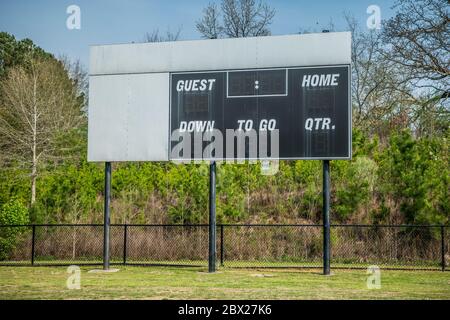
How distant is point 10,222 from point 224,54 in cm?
1075

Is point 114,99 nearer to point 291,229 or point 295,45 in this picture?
point 295,45

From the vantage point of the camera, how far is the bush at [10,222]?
22016mm

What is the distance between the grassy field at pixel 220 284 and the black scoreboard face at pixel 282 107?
9.56 ft

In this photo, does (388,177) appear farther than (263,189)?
No

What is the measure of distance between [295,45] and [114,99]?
473 cm

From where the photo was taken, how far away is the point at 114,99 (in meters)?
16.8

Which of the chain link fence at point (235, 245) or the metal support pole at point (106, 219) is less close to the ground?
the metal support pole at point (106, 219)

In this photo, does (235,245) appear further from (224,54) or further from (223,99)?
(224,54)

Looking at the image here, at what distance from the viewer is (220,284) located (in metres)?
13.7

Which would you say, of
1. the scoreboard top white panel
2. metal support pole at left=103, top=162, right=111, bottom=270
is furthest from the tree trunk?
the scoreboard top white panel

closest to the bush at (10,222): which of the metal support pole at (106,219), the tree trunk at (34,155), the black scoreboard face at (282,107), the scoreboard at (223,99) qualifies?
the tree trunk at (34,155)

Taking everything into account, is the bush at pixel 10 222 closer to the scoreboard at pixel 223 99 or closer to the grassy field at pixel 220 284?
the grassy field at pixel 220 284
